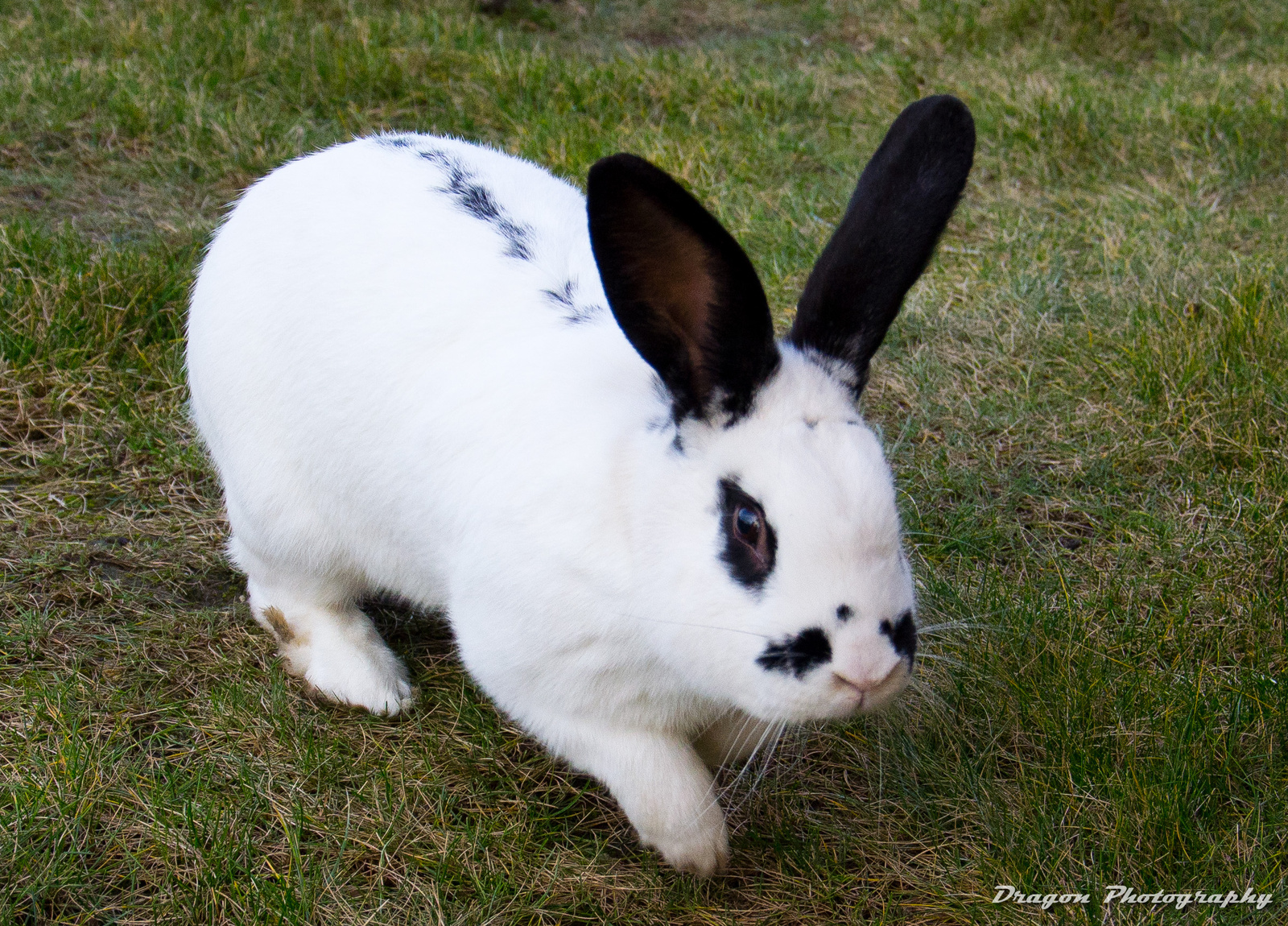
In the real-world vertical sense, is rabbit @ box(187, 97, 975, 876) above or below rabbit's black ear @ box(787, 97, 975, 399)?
Answer: below

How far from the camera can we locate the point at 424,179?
2.84m

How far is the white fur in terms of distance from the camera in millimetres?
1998

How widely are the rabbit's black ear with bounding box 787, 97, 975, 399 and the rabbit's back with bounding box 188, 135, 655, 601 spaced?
1.22ft

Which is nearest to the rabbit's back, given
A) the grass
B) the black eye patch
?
the black eye patch

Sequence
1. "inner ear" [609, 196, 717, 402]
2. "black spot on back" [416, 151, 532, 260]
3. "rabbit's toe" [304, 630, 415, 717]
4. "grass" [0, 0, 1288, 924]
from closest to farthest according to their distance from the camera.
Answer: "inner ear" [609, 196, 717, 402] < "grass" [0, 0, 1288, 924] < "black spot on back" [416, 151, 532, 260] < "rabbit's toe" [304, 630, 415, 717]

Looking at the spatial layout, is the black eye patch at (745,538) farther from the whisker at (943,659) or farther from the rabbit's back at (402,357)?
the whisker at (943,659)

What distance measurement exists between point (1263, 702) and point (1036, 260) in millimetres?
2418

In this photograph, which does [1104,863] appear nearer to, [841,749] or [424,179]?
[841,749]

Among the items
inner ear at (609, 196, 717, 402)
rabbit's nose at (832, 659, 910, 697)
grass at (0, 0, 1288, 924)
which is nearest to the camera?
rabbit's nose at (832, 659, 910, 697)

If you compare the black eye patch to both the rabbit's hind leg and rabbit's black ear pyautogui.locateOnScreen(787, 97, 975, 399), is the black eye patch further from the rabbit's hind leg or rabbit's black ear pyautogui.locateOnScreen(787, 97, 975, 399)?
the rabbit's hind leg

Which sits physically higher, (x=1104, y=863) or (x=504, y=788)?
(x=1104, y=863)

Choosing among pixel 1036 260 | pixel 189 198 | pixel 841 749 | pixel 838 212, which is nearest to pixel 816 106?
pixel 838 212

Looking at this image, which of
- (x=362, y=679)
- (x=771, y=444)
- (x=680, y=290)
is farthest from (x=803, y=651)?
(x=362, y=679)

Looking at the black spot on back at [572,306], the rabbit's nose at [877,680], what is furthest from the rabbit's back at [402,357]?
the rabbit's nose at [877,680]
